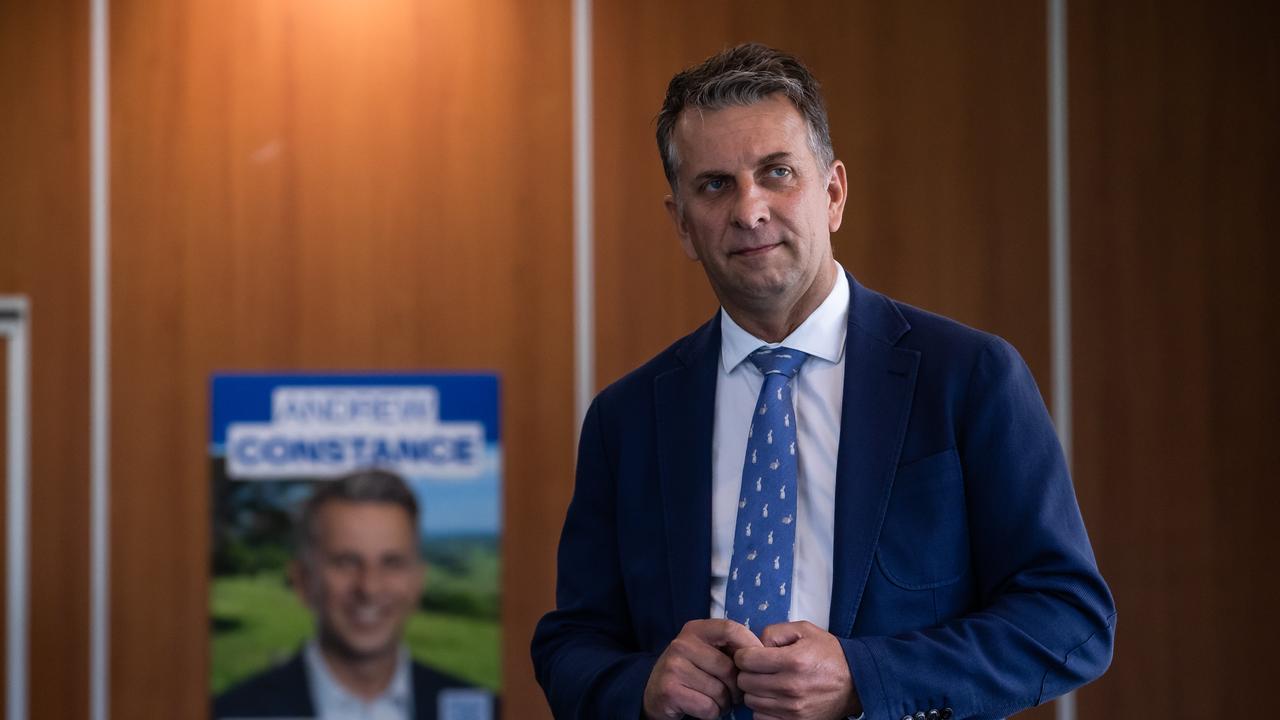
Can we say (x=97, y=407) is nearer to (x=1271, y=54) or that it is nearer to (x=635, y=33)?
(x=635, y=33)

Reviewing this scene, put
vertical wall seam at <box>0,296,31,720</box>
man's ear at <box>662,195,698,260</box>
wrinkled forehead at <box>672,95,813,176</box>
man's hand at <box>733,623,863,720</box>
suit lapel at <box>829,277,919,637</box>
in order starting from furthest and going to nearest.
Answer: vertical wall seam at <box>0,296,31,720</box> < man's ear at <box>662,195,698,260</box> < wrinkled forehead at <box>672,95,813,176</box> < suit lapel at <box>829,277,919,637</box> < man's hand at <box>733,623,863,720</box>

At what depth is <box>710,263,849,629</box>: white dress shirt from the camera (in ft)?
4.89

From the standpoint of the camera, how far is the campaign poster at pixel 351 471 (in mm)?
3531

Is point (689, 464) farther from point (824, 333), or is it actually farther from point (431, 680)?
point (431, 680)

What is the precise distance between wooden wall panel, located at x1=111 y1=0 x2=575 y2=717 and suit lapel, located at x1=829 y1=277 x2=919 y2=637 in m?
2.10

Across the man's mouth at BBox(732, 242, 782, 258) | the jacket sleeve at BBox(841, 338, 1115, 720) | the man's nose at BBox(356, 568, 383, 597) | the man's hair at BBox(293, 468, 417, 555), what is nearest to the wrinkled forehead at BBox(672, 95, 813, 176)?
the man's mouth at BBox(732, 242, 782, 258)

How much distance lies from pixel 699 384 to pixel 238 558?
234 cm

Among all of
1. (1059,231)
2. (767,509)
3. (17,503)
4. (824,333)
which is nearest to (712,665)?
(767,509)

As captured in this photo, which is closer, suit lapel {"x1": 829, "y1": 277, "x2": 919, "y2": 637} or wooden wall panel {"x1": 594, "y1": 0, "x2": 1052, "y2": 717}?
suit lapel {"x1": 829, "y1": 277, "x2": 919, "y2": 637}

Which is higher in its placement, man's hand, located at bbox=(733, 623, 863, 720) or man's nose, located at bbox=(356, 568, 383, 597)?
man's hand, located at bbox=(733, 623, 863, 720)

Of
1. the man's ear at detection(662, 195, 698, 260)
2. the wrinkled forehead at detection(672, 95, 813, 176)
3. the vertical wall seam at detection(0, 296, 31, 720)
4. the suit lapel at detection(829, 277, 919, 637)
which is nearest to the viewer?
the suit lapel at detection(829, 277, 919, 637)

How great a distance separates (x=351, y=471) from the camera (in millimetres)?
3561

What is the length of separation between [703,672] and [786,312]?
483 mm

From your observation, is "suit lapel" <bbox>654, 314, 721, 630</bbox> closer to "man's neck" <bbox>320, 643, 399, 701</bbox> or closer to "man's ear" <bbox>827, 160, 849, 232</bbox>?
"man's ear" <bbox>827, 160, 849, 232</bbox>
